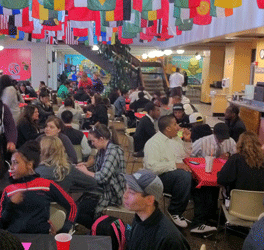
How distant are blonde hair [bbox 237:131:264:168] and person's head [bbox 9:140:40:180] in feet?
6.90

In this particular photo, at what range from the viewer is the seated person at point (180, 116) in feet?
23.0

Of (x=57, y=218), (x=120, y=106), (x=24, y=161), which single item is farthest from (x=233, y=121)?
(x=120, y=106)

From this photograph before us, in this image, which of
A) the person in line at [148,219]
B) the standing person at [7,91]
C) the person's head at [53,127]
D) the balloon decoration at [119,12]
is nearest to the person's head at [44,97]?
the standing person at [7,91]

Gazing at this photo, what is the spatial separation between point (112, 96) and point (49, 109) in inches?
154

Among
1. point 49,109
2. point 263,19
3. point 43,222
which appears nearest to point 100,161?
point 43,222

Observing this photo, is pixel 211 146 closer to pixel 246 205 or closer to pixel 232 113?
pixel 232 113

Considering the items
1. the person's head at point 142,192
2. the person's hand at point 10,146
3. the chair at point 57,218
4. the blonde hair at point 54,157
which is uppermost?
the person's head at point 142,192

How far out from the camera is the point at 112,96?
1221cm

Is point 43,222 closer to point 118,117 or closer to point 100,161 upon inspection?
point 100,161

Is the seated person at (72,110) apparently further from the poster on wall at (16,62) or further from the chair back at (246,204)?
the poster on wall at (16,62)

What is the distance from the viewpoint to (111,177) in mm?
3812

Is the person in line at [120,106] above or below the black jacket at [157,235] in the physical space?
below

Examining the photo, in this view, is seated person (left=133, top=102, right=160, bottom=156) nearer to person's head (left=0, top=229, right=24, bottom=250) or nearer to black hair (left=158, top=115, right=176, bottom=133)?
black hair (left=158, top=115, right=176, bottom=133)

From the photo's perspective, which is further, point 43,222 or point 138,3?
point 138,3
